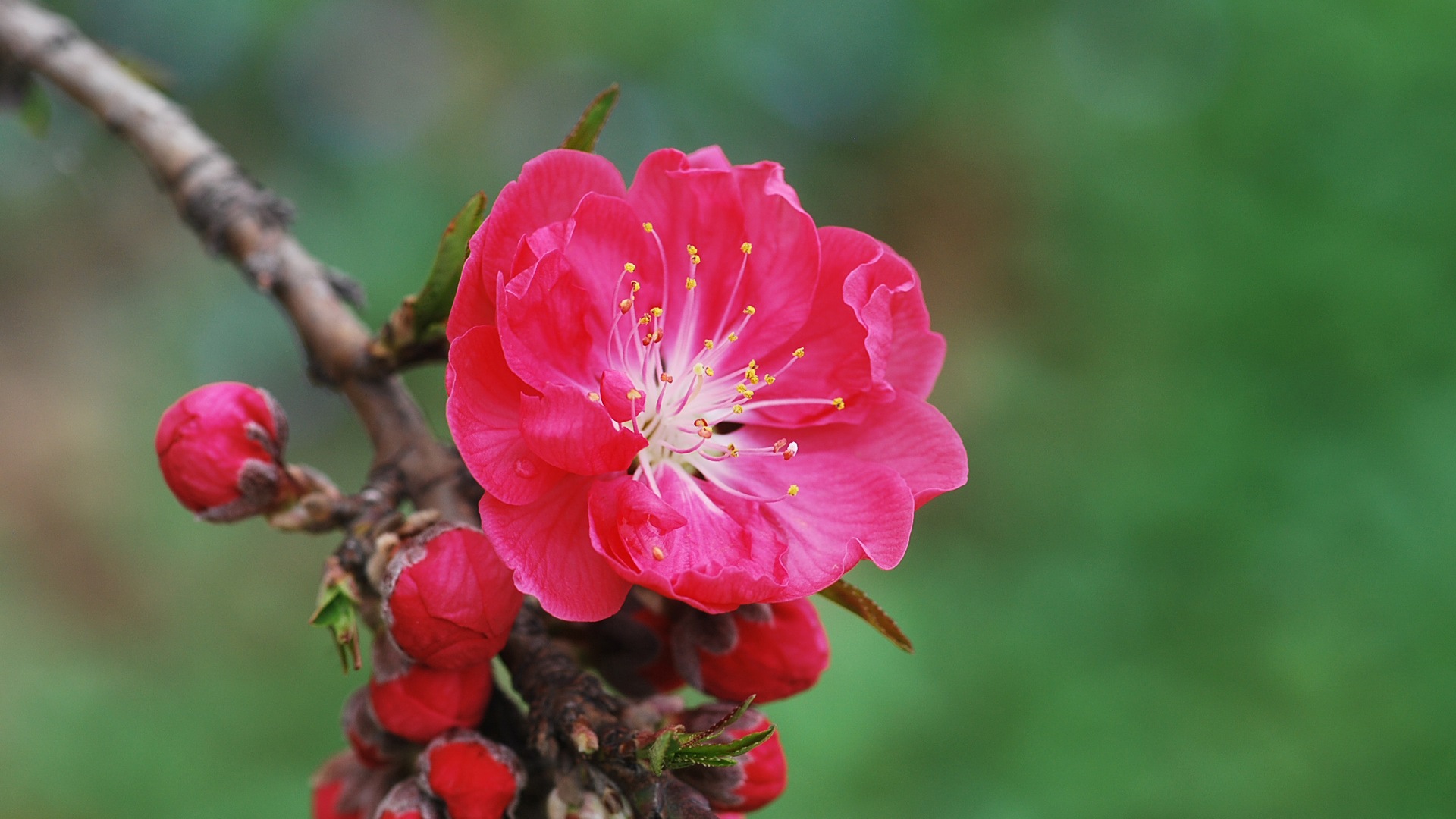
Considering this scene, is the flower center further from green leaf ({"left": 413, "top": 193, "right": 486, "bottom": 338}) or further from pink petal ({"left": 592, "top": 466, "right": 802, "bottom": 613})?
green leaf ({"left": 413, "top": 193, "right": 486, "bottom": 338})

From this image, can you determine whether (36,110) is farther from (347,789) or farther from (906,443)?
(906,443)

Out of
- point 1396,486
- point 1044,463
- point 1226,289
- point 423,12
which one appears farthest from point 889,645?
point 423,12

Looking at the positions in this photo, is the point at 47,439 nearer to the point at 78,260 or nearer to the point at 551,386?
the point at 78,260

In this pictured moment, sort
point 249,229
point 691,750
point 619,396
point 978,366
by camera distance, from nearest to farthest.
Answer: point 691,750 → point 619,396 → point 249,229 → point 978,366

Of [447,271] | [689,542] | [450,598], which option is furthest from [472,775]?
[447,271]

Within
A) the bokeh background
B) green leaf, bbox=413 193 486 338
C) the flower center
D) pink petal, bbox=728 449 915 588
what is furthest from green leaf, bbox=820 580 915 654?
the bokeh background

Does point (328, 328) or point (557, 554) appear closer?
point (557, 554)

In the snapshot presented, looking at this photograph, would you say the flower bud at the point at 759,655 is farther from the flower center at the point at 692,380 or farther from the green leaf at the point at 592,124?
the green leaf at the point at 592,124
